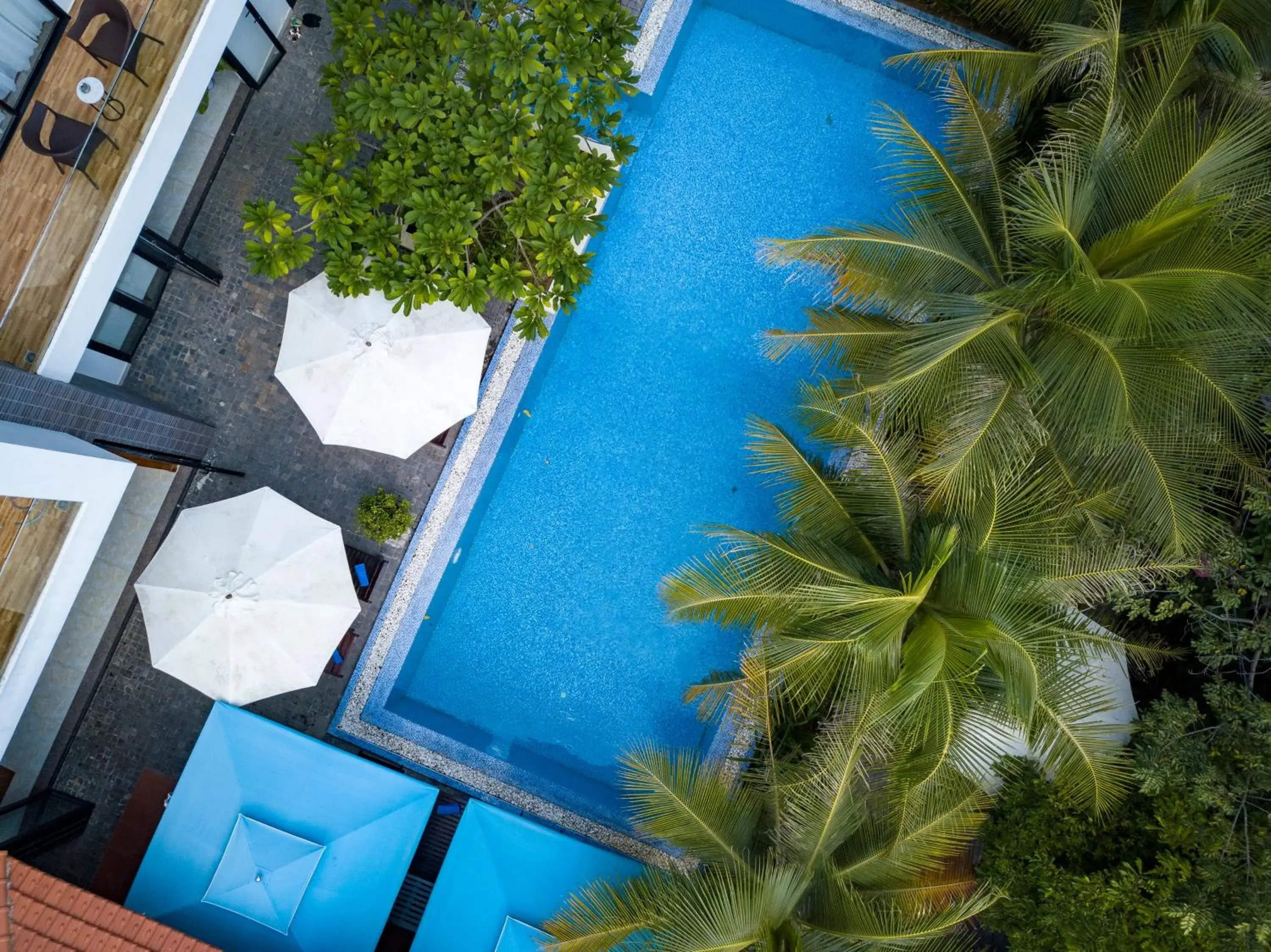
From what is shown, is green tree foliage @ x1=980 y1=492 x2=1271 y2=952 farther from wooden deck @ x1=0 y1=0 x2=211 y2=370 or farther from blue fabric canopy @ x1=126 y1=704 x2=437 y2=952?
wooden deck @ x1=0 y1=0 x2=211 y2=370

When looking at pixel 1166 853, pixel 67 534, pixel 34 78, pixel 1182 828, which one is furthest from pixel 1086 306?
pixel 34 78

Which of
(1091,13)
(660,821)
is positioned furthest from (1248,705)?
(1091,13)

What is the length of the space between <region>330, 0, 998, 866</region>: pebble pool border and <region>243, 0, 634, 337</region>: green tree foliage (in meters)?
1.85

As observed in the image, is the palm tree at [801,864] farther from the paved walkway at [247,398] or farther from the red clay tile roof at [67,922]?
the paved walkway at [247,398]

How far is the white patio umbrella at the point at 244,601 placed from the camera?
741 centimetres

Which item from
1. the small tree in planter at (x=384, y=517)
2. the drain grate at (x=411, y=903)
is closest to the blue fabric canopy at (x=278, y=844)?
the drain grate at (x=411, y=903)

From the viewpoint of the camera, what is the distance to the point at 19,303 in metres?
6.19

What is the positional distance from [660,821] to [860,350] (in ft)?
15.9

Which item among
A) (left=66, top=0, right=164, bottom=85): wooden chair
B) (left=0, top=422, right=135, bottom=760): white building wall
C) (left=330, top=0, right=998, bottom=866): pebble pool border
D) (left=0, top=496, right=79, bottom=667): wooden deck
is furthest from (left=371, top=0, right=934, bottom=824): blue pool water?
(left=66, top=0, right=164, bottom=85): wooden chair

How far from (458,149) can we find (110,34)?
311cm

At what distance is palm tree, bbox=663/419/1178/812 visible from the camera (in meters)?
5.89

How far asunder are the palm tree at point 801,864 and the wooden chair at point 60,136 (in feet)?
24.1

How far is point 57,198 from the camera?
6.23 meters

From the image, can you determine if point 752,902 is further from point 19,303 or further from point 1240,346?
point 19,303
